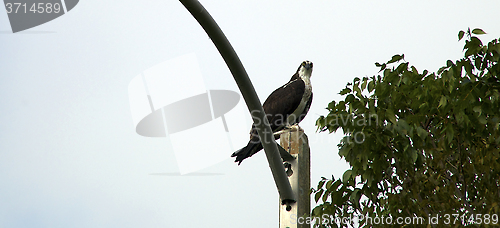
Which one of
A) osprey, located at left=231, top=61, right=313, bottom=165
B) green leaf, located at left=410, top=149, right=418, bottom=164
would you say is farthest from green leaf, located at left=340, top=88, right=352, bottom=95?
osprey, located at left=231, top=61, right=313, bottom=165

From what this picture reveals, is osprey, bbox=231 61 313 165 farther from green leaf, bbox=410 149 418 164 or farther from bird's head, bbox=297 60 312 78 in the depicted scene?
green leaf, bbox=410 149 418 164

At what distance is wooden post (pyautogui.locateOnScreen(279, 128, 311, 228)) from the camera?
3.77 m

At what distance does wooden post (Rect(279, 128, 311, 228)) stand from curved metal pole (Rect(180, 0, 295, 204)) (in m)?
0.42

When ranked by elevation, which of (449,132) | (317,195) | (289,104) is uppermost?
(289,104)

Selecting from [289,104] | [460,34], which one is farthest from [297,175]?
[289,104]

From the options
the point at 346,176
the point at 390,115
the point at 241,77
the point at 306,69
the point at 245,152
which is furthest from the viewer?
the point at 306,69

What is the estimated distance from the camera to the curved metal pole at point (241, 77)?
314 centimetres

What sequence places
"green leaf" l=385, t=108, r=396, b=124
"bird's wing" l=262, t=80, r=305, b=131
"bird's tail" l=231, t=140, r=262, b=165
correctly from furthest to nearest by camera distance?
"bird's wing" l=262, t=80, r=305, b=131, "bird's tail" l=231, t=140, r=262, b=165, "green leaf" l=385, t=108, r=396, b=124

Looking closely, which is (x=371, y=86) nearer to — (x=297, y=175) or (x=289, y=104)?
(x=297, y=175)

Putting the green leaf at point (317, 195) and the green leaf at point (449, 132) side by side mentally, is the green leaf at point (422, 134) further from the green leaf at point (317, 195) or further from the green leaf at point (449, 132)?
the green leaf at point (317, 195)

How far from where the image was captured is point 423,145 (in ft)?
13.4

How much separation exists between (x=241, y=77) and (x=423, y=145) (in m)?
1.83

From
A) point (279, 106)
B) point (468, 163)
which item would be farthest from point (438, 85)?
point (279, 106)

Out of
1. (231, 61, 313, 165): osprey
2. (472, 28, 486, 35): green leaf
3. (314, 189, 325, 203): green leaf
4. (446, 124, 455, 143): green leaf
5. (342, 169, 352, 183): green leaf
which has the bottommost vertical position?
(314, 189, 325, 203): green leaf
